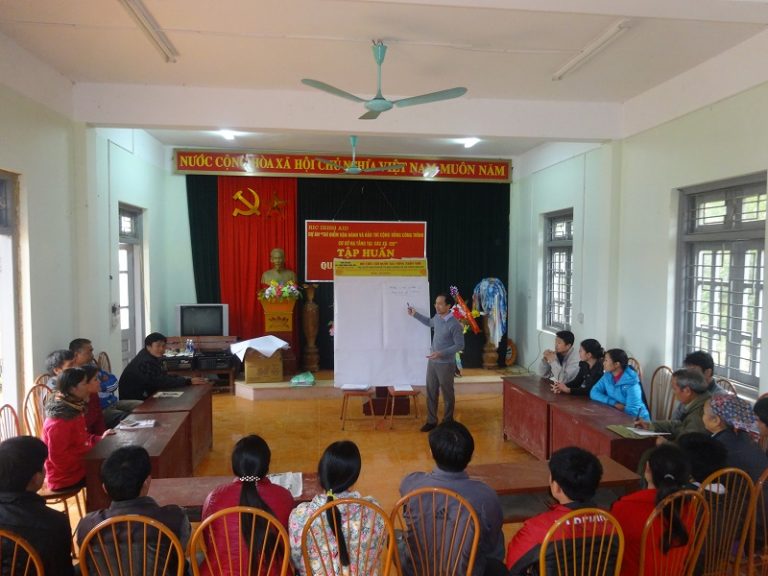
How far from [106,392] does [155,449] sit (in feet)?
4.67

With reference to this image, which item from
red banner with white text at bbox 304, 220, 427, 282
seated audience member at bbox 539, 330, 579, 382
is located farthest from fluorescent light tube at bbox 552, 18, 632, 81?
red banner with white text at bbox 304, 220, 427, 282

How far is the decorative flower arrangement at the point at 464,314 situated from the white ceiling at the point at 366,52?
2.59 meters

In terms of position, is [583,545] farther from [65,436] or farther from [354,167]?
[354,167]

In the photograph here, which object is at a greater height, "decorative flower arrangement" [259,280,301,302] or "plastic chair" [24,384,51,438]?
"decorative flower arrangement" [259,280,301,302]

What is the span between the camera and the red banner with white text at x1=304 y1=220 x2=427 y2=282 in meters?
7.55

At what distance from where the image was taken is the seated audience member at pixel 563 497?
1746 mm

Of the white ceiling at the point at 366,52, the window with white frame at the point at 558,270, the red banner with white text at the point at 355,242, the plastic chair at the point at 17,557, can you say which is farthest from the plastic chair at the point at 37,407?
the window with white frame at the point at 558,270

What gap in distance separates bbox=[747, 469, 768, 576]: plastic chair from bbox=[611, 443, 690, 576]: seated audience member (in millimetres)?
443

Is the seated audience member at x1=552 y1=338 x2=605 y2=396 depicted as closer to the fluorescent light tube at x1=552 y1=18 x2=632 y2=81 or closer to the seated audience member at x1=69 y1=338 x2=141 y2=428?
the fluorescent light tube at x1=552 y1=18 x2=632 y2=81


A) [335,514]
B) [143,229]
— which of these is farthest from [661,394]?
[143,229]

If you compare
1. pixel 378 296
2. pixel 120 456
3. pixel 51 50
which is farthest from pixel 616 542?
pixel 51 50

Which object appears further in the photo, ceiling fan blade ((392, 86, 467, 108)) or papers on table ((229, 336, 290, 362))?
papers on table ((229, 336, 290, 362))

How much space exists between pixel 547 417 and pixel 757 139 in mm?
2365

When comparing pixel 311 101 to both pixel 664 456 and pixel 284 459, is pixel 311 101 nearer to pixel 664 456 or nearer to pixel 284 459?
pixel 284 459
